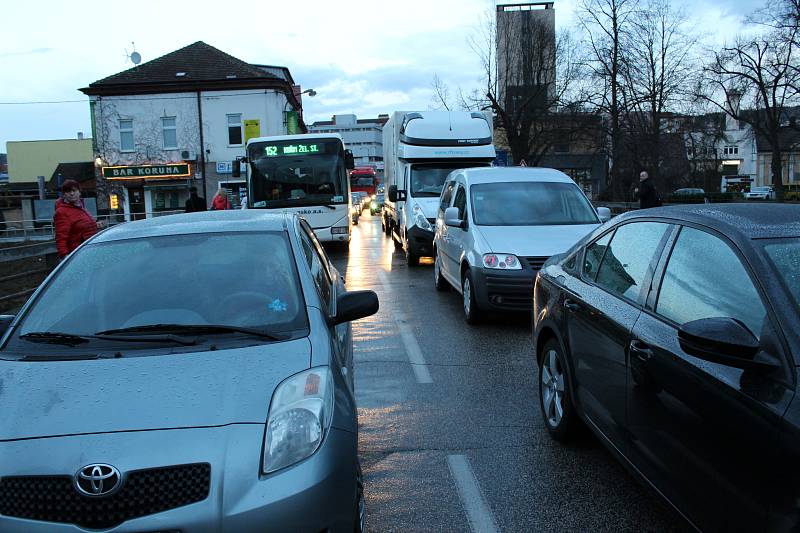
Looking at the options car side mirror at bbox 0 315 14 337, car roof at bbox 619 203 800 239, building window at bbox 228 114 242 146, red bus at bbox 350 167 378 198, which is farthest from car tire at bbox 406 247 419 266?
red bus at bbox 350 167 378 198

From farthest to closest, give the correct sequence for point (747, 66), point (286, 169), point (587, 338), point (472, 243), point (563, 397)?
point (747, 66)
point (286, 169)
point (472, 243)
point (563, 397)
point (587, 338)

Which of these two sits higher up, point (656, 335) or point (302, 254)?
point (302, 254)

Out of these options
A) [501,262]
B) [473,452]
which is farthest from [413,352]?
[473,452]

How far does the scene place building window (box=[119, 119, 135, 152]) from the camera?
1567 inches

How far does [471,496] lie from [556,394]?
110cm

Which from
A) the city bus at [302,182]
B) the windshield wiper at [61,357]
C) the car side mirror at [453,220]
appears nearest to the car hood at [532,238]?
the car side mirror at [453,220]

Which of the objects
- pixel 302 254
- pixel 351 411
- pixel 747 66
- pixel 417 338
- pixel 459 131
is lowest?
pixel 417 338

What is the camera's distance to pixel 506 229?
8609mm

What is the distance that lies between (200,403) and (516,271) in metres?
5.57

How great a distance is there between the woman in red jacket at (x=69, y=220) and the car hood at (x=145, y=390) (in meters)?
5.63

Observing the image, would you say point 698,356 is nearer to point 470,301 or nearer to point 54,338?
point 54,338

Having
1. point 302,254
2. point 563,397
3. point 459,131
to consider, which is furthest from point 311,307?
point 459,131

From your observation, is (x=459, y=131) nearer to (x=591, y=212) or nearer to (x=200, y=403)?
(x=591, y=212)

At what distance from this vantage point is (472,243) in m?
8.52
